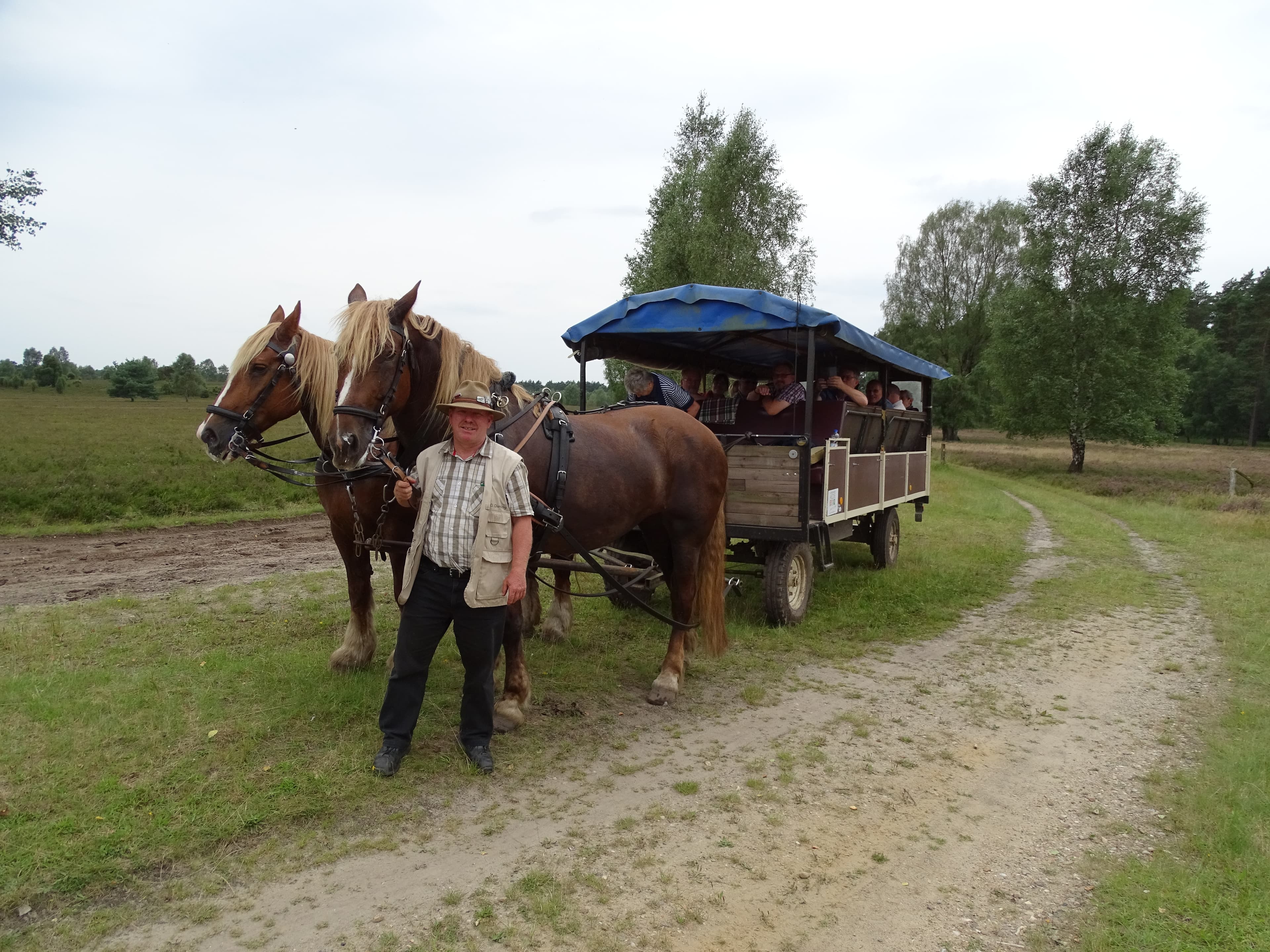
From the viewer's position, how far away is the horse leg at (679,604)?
4.97m

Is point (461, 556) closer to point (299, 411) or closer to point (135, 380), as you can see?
point (299, 411)

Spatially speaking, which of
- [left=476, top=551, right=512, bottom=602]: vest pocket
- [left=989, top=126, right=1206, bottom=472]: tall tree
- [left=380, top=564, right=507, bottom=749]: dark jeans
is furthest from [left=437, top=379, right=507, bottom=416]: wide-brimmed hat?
[left=989, top=126, right=1206, bottom=472]: tall tree

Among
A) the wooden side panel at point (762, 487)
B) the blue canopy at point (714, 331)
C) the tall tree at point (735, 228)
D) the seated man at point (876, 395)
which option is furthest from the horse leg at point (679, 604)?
the tall tree at point (735, 228)

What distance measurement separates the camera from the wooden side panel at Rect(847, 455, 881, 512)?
739 cm

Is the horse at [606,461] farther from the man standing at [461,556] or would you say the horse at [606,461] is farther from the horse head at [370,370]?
the man standing at [461,556]

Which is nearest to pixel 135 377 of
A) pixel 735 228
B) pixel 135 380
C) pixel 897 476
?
pixel 135 380

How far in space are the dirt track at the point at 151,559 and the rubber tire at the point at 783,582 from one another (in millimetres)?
4850

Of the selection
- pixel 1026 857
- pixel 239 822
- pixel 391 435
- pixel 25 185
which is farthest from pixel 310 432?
pixel 25 185

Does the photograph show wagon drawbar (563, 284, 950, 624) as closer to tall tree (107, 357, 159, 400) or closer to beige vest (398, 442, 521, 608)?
beige vest (398, 442, 521, 608)

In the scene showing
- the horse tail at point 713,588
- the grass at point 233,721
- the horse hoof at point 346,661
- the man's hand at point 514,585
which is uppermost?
the man's hand at point 514,585

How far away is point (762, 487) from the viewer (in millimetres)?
6480

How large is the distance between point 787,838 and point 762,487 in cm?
355

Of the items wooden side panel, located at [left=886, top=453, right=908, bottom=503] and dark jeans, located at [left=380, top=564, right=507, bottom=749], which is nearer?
dark jeans, located at [left=380, top=564, right=507, bottom=749]

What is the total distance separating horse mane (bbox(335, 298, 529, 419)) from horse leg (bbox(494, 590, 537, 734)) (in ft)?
4.00
